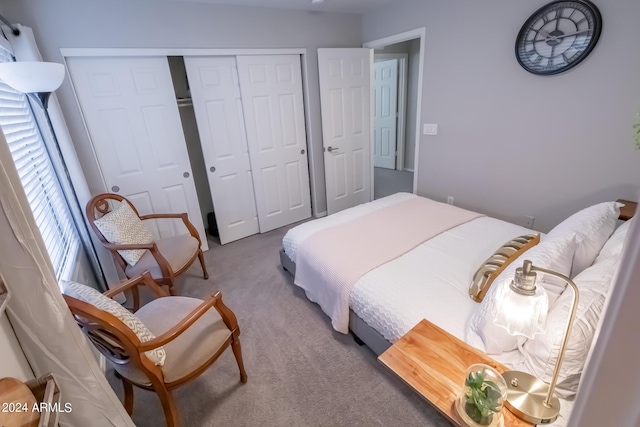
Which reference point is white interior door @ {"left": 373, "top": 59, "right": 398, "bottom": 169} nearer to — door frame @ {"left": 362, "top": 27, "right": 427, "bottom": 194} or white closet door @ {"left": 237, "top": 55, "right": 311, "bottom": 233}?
door frame @ {"left": 362, "top": 27, "right": 427, "bottom": 194}

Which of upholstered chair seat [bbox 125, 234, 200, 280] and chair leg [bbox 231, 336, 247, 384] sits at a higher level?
upholstered chair seat [bbox 125, 234, 200, 280]

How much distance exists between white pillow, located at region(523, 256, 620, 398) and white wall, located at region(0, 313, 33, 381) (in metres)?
1.72

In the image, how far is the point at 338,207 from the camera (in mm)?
3984

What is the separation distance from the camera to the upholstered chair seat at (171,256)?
2.15 meters

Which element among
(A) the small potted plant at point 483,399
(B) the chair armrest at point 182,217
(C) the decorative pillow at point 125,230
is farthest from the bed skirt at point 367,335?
(C) the decorative pillow at point 125,230

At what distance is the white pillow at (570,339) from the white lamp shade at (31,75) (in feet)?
8.69

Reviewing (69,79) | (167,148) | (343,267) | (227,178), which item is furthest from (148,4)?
(343,267)

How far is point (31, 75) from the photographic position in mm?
1531

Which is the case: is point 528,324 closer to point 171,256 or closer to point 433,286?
point 433,286

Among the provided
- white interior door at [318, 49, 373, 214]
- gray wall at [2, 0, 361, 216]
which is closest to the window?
gray wall at [2, 0, 361, 216]

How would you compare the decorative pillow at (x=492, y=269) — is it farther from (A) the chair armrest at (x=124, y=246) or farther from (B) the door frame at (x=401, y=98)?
(B) the door frame at (x=401, y=98)

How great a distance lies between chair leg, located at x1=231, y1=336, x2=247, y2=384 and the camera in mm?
1579

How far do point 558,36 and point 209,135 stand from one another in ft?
10.1

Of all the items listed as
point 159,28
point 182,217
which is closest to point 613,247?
point 182,217
